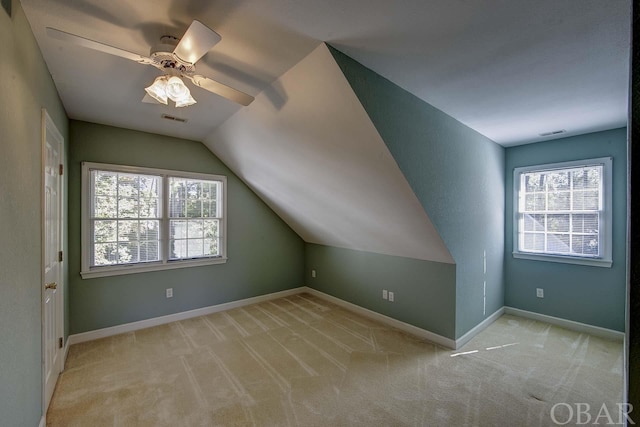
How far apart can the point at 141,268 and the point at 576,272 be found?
536 centimetres

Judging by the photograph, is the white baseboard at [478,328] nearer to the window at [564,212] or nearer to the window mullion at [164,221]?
the window at [564,212]

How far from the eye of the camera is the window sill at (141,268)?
3.10 meters

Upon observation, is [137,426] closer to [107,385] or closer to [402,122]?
[107,385]

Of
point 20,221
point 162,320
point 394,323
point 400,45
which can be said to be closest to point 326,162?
point 400,45

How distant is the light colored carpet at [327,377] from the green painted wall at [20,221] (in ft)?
2.39

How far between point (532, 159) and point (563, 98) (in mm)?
1576

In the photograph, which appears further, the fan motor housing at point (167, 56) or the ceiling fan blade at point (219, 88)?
the ceiling fan blade at point (219, 88)

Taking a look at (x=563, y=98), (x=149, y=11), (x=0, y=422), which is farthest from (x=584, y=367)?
(x=149, y=11)

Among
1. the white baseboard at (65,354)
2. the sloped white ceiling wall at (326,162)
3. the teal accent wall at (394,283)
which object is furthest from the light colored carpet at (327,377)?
the sloped white ceiling wall at (326,162)

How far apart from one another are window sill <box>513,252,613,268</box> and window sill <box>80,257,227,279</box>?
423cm

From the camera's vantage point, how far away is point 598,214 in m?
3.18

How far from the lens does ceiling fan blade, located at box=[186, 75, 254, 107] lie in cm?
167

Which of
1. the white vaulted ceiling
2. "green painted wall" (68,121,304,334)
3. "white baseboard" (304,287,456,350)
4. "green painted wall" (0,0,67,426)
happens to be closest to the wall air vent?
the white vaulted ceiling

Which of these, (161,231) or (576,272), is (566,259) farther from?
(161,231)
